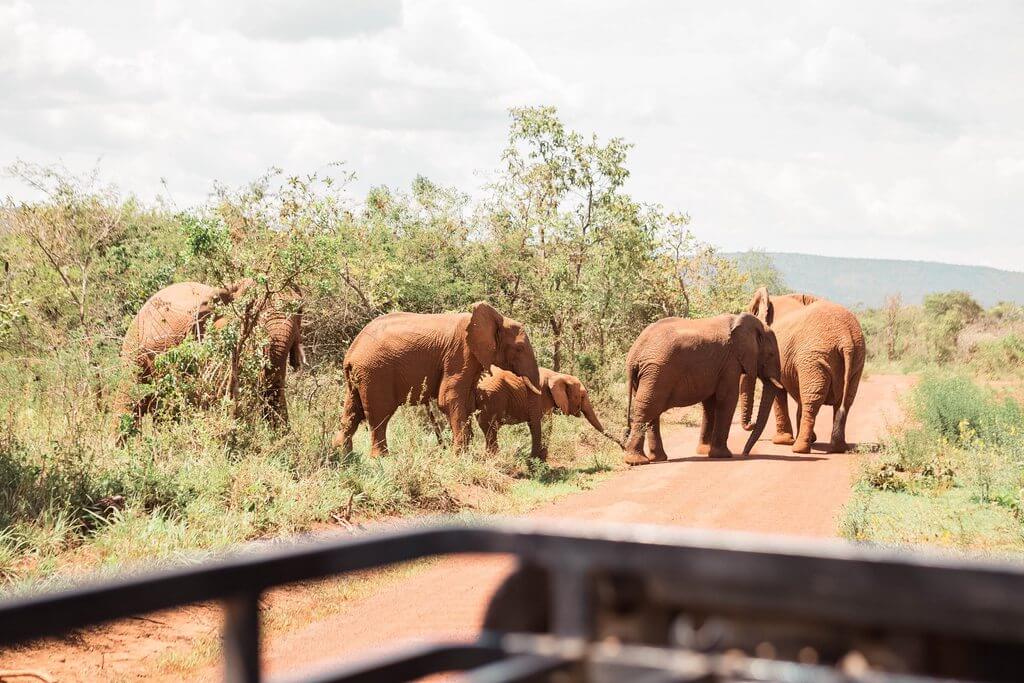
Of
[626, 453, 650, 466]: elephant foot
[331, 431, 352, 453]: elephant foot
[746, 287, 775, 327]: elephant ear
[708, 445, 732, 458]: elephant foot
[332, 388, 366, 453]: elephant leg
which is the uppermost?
[746, 287, 775, 327]: elephant ear

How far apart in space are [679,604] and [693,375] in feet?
48.6

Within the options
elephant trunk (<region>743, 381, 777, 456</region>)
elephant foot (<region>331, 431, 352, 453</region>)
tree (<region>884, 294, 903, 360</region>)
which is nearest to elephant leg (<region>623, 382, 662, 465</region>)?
elephant trunk (<region>743, 381, 777, 456</region>)

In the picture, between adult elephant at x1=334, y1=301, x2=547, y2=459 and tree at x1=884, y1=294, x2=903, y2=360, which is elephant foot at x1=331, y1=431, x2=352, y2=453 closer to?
adult elephant at x1=334, y1=301, x2=547, y2=459

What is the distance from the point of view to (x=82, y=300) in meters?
15.9

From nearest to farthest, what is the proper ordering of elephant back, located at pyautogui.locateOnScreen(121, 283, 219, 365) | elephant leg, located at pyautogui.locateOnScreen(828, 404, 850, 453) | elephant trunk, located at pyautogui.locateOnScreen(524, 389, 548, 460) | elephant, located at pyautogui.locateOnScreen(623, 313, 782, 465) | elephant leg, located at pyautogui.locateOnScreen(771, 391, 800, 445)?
elephant back, located at pyautogui.locateOnScreen(121, 283, 219, 365) → elephant trunk, located at pyautogui.locateOnScreen(524, 389, 548, 460) → elephant, located at pyautogui.locateOnScreen(623, 313, 782, 465) → elephant leg, located at pyautogui.locateOnScreen(828, 404, 850, 453) → elephant leg, located at pyautogui.locateOnScreen(771, 391, 800, 445)

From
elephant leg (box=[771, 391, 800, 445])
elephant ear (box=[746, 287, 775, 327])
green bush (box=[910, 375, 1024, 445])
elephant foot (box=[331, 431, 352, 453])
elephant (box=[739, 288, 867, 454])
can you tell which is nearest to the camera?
elephant foot (box=[331, 431, 352, 453])

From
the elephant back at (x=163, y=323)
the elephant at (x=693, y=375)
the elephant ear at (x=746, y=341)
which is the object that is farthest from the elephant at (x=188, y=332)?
the elephant ear at (x=746, y=341)

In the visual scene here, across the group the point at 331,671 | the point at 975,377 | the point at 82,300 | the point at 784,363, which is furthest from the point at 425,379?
the point at 975,377

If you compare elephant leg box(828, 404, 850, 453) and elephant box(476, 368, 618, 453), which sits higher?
elephant box(476, 368, 618, 453)

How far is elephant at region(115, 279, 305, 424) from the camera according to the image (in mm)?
11602

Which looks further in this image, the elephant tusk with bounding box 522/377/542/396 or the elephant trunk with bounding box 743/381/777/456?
the elephant trunk with bounding box 743/381/777/456

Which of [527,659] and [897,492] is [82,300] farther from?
[527,659]

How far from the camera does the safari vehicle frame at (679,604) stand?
1.26 m

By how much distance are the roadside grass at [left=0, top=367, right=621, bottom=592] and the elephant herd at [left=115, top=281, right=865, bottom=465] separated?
0.81 meters
